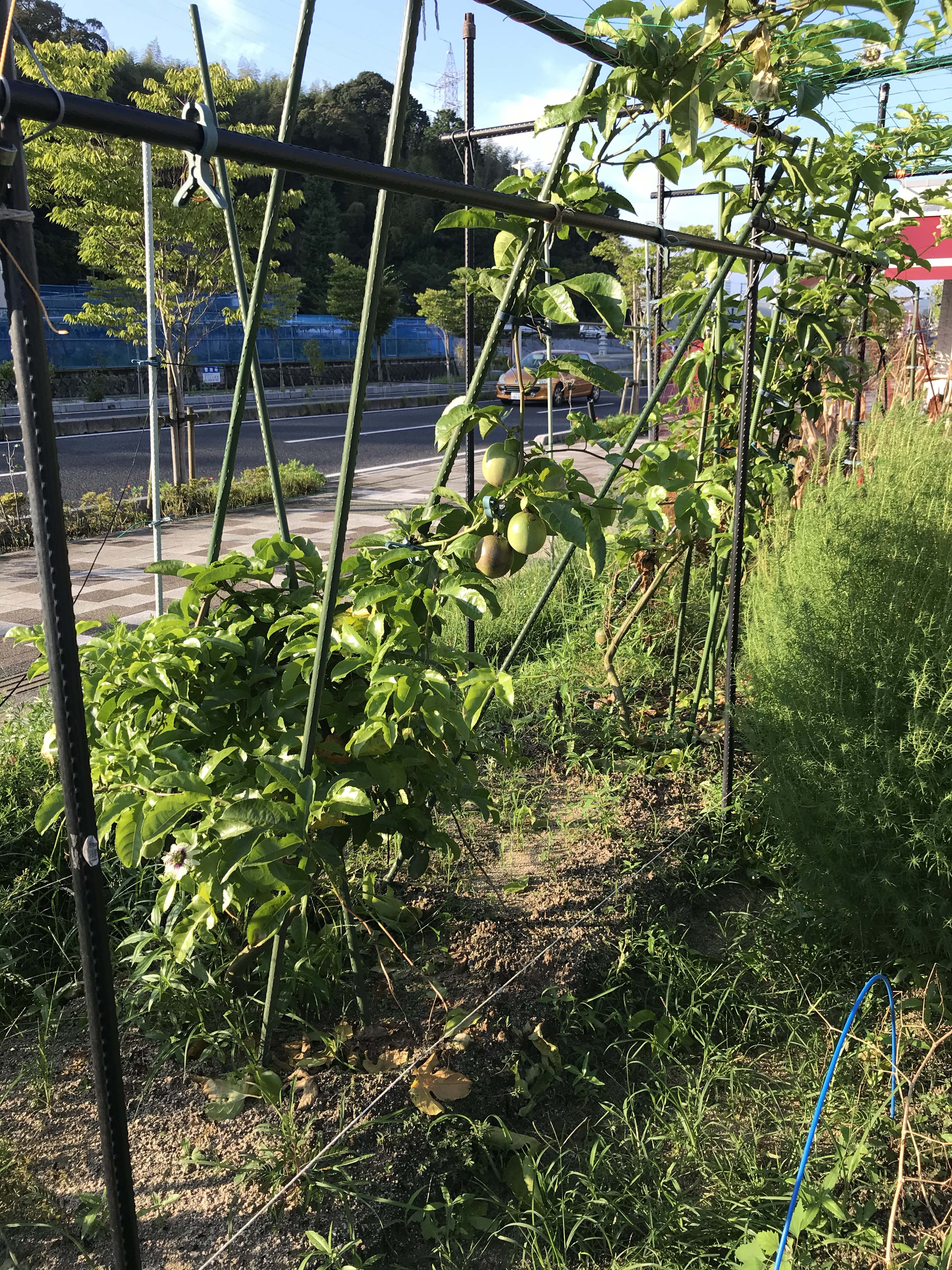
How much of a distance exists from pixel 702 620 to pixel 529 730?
1.06m

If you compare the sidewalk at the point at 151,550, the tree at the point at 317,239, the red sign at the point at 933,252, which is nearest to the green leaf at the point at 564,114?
the sidewalk at the point at 151,550

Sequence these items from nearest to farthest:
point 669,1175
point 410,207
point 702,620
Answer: point 669,1175, point 702,620, point 410,207

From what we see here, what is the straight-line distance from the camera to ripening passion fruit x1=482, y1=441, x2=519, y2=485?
1354 mm

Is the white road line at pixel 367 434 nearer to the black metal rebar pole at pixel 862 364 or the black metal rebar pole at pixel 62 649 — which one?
the black metal rebar pole at pixel 862 364

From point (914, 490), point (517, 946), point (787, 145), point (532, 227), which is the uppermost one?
point (787, 145)

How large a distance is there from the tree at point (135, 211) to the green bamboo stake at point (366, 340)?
7.13 metres

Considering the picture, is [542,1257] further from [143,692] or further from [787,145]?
[787,145]

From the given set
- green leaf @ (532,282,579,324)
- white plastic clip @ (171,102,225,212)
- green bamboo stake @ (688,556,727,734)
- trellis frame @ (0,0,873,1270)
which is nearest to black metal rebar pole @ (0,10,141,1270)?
trellis frame @ (0,0,873,1270)

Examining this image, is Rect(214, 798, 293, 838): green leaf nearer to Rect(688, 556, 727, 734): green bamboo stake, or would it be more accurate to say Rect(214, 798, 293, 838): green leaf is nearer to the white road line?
Rect(688, 556, 727, 734): green bamboo stake

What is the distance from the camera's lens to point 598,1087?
6.06 feet

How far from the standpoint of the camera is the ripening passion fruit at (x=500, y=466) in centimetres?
135

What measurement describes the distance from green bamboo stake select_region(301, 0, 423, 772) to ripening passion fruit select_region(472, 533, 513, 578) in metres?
0.22

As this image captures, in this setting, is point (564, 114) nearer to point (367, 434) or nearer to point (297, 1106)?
point (297, 1106)

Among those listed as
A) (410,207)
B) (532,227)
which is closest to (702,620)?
(532,227)
